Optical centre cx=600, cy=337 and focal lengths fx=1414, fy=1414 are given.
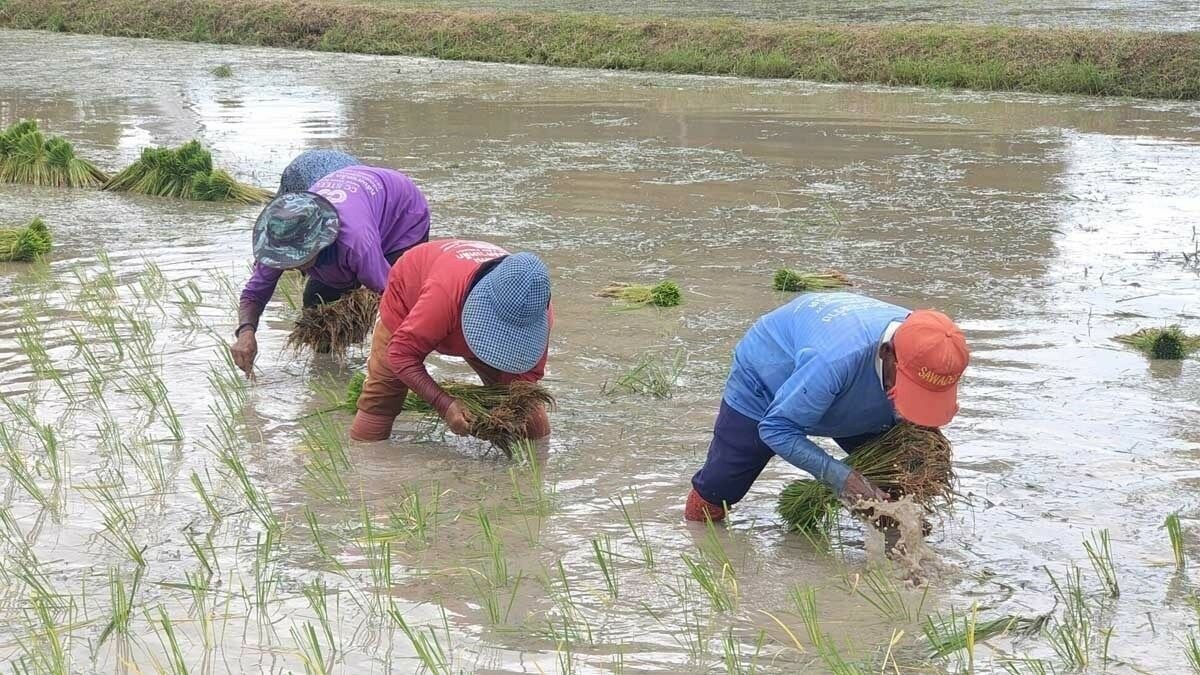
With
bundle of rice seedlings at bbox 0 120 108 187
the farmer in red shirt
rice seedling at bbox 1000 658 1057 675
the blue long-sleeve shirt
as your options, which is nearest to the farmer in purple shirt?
the farmer in red shirt

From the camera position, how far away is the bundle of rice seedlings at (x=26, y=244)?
784 cm

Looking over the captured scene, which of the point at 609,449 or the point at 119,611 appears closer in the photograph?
the point at 119,611

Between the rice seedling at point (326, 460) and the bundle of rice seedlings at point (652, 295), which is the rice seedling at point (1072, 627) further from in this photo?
the bundle of rice seedlings at point (652, 295)

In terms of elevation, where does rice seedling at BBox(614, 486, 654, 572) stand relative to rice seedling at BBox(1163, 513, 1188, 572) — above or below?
below

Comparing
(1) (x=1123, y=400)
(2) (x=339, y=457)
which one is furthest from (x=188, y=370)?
(1) (x=1123, y=400)

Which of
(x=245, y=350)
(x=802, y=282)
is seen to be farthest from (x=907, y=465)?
(x=802, y=282)

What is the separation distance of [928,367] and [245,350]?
2972 mm

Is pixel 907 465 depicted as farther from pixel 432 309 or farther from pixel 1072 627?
pixel 432 309

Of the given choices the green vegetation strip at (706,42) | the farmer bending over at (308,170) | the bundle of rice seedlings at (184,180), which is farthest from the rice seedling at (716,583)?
the green vegetation strip at (706,42)

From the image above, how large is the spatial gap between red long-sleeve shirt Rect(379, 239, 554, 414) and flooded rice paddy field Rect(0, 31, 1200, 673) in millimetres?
330

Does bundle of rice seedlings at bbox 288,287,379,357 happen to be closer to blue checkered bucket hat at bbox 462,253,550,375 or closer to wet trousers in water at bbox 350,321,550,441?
wet trousers in water at bbox 350,321,550,441

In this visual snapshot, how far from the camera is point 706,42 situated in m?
17.4

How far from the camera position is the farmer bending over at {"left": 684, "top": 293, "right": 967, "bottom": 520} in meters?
3.49

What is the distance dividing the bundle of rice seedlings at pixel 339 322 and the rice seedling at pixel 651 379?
1102 millimetres
